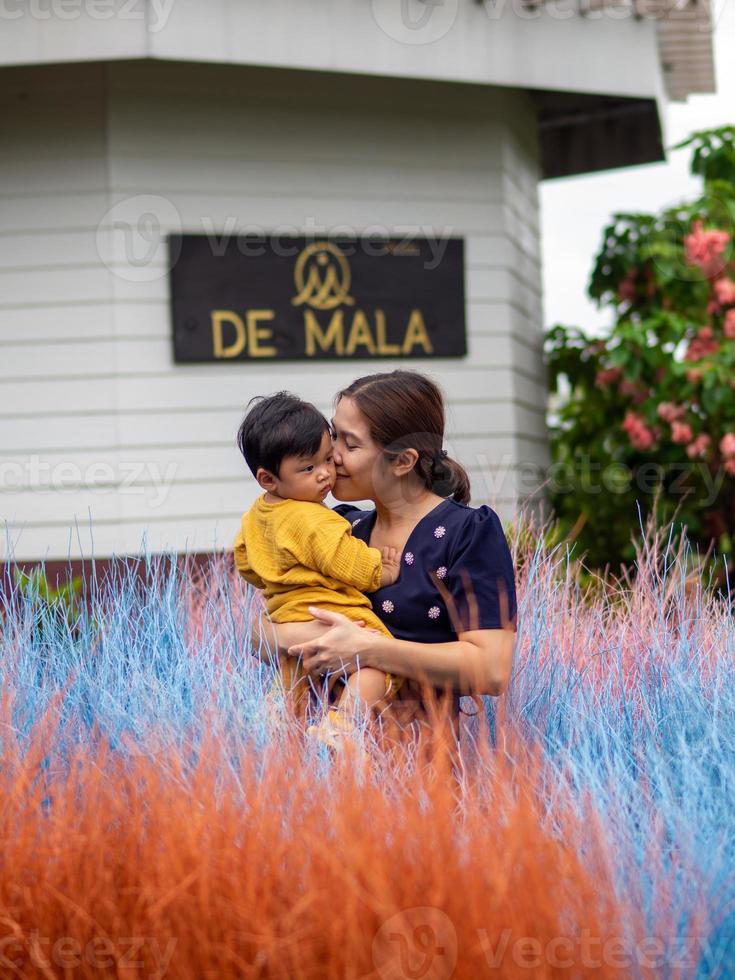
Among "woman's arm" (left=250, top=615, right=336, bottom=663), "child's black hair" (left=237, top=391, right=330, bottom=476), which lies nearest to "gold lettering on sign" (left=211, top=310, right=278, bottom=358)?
"woman's arm" (left=250, top=615, right=336, bottom=663)

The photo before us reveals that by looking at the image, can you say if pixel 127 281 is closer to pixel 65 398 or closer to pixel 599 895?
pixel 65 398

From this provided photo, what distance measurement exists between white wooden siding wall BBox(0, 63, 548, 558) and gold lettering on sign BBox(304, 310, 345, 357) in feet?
0.41

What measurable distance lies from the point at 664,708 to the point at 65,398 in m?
4.98

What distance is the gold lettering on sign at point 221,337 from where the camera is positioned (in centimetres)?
758

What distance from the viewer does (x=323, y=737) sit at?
290cm

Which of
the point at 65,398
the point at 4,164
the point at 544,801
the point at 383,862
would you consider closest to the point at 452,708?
the point at 544,801

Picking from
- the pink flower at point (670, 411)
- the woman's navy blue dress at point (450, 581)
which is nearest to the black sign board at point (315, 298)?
the pink flower at point (670, 411)

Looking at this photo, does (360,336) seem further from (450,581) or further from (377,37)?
(450,581)

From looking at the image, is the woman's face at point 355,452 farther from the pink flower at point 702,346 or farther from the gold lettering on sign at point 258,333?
the pink flower at point 702,346

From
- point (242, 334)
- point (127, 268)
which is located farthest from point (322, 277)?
point (127, 268)

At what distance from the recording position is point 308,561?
303 centimetres

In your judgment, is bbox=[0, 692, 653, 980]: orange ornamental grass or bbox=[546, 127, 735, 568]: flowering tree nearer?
bbox=[0, 692, 653, 980]: orange ornamental grass

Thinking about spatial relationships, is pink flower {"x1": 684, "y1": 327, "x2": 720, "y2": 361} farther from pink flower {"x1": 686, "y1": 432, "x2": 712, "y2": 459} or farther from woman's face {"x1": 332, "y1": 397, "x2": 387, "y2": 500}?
woman's face {"x1": 332, "y1": 397, "x2": 387, "y2": 500}

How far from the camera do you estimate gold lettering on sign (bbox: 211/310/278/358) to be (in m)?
7.59
